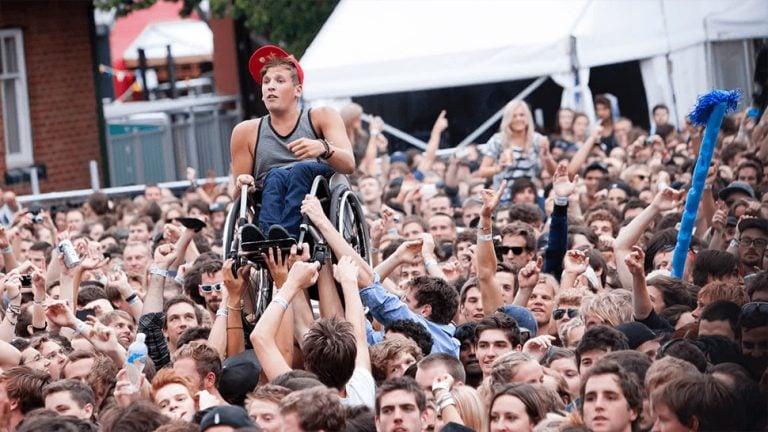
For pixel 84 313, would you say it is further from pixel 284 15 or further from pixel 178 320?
pixel 284 15

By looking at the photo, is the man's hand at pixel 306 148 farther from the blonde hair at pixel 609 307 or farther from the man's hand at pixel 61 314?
the blonde hair at pixel 609 307

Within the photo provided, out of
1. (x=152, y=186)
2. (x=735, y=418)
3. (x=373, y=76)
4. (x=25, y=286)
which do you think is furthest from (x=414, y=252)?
(x=373, y=76)

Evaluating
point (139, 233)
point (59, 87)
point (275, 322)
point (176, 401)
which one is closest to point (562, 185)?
point (275, 322)

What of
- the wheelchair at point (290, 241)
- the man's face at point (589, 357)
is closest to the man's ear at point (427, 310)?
the wheelchair at point (290, 241)

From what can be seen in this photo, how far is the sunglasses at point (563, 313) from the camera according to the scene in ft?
30.9

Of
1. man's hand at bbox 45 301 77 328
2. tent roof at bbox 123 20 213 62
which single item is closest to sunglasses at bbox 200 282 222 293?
man's hand at bbox 45 301 77 328

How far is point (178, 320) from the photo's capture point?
9.78m

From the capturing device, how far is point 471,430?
21.9 feet

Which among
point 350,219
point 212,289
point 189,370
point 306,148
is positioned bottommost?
point 189,370

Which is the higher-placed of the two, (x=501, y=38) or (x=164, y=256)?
(x=501, y=38)

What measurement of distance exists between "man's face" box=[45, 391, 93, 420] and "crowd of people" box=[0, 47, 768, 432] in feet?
0.04

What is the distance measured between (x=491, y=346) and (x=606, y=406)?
1748mm

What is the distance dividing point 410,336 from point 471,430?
219 centimetres

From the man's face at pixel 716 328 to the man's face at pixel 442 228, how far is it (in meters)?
5.41
